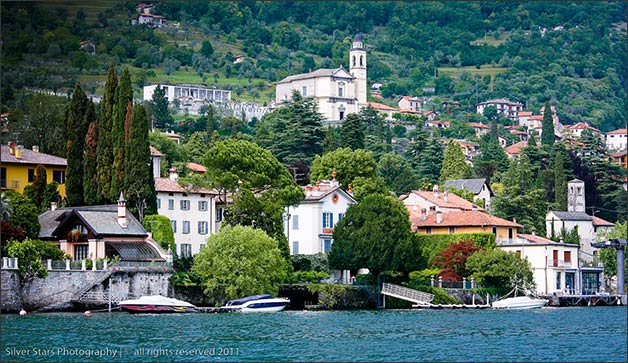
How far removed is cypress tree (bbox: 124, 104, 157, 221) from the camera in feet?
234

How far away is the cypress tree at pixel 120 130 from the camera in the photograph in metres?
71.8

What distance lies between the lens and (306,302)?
70.7 m

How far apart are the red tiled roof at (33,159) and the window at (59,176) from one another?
589mm

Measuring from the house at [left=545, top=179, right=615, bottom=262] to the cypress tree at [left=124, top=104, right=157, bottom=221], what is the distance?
3857cm

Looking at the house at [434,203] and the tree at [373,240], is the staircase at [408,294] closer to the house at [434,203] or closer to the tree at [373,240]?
the tree at [373,240]

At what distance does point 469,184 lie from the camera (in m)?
112

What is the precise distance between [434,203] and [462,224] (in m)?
8.69

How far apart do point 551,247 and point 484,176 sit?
44.6 m

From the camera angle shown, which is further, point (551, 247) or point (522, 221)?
point (522, 221)

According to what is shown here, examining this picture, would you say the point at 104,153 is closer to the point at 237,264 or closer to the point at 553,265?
the point at 237,264

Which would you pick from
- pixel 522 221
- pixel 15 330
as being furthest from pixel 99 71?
pixel 15 330

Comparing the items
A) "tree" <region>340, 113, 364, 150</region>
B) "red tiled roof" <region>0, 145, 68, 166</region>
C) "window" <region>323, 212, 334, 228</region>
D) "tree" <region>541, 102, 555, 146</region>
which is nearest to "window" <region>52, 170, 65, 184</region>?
"red tiled roof" <region>0, 145, 68, 166</region>

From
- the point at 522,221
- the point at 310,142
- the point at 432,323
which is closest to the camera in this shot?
the point at 432,323

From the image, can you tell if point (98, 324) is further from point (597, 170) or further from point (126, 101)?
point (597, 170)
